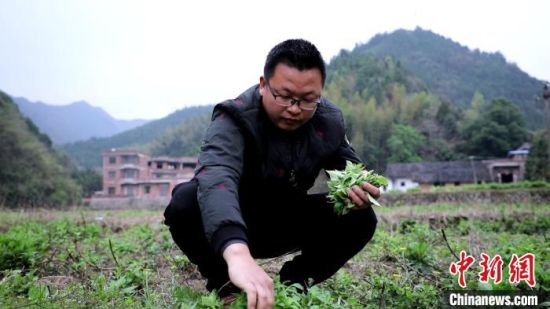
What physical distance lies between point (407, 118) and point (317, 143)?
218ft

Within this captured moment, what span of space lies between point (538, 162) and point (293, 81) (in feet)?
133

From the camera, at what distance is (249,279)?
1.79 metres

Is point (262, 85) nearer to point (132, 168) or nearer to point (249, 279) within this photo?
point (249, 279)

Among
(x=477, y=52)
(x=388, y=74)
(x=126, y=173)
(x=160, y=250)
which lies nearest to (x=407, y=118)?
(x=388, y=74)

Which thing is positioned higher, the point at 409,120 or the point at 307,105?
the point at 409,120

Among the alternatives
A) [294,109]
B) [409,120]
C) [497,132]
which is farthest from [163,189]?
[294,109]

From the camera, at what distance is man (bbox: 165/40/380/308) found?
2.36 meters

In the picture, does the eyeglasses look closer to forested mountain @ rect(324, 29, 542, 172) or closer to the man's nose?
the man's nose

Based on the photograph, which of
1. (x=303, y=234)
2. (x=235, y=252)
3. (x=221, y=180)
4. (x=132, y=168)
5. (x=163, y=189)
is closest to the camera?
(x=235, y=252)

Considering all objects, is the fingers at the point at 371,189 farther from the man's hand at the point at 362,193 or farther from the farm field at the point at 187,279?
the farm field at the point at 187,279

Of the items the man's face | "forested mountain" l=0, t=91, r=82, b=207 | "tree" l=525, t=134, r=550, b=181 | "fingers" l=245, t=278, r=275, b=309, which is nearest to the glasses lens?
the man's face

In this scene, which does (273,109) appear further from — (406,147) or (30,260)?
(406,147)

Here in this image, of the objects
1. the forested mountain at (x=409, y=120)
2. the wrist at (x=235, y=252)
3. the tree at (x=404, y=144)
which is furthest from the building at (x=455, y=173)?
the wrist at (x=235, y=252)

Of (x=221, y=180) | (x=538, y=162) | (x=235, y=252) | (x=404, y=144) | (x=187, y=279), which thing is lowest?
(x=187, y=279)
